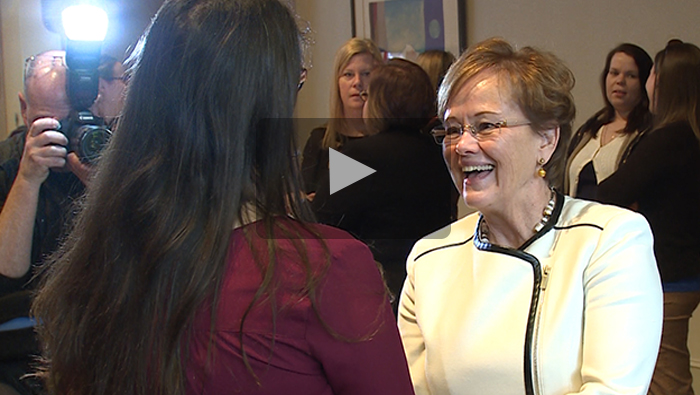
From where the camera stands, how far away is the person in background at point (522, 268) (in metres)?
1.03

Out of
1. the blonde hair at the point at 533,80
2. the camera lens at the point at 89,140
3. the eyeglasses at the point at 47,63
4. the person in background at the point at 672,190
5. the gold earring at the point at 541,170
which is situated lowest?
the person in background at the point at 672,190

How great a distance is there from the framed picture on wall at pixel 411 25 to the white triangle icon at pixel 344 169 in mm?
1239

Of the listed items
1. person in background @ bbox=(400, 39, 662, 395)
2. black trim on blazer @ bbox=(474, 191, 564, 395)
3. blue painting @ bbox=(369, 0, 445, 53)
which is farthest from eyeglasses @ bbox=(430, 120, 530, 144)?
blue painting @ bbox=(369, 0, 445, 53)

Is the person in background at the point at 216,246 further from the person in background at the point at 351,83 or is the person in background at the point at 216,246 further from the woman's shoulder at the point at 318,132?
the person in background at the point at 351,83

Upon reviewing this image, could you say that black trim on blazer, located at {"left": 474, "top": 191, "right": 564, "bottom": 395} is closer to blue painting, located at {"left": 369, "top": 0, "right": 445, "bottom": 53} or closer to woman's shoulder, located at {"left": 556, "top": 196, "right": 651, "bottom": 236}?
woman's shoulder, located at {"left": 556, "top": 196, "right": 651, "bottom": 236}

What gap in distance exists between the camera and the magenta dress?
66cm

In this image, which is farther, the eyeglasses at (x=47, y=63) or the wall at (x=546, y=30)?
the wall at (x=546, y=30)

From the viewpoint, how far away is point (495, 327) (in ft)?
3.66

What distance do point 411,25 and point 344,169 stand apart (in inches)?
58.8

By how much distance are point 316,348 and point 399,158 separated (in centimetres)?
106

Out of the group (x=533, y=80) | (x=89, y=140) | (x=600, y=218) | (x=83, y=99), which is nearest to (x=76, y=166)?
(x=89, y=140)

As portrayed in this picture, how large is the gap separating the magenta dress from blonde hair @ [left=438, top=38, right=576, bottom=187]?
591 mm

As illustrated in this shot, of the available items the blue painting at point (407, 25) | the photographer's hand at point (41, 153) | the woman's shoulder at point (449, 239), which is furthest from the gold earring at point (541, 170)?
the blue painting at point (407, 25)

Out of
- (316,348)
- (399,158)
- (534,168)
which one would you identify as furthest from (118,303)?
(399,158)
